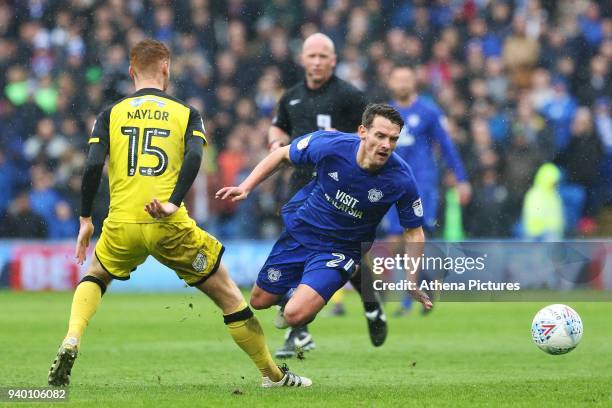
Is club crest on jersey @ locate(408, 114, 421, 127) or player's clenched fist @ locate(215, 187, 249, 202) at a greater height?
club crest on jersey @ locate(408, 114, 421, 127)

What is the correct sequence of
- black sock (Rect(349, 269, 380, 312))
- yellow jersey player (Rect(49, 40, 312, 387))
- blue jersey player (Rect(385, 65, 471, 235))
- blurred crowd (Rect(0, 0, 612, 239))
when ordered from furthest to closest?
blurred crowd (Rect(0, 0, 612, 239)) → blue jersey player (Rect(385, 65, 471, 235)) → black sock (Rect(349, 269, 380, 312)) → yellow jersey player (Rect(49, 40, 312, 387))

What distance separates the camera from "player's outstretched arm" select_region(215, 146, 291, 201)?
25.3 feet

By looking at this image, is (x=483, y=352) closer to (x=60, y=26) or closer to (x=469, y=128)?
(x=469, y=128)

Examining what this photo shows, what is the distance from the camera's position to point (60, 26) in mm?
21281

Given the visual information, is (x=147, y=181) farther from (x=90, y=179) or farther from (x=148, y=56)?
(x=148, y=56)

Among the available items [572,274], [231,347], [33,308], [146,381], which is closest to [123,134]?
[146,381]

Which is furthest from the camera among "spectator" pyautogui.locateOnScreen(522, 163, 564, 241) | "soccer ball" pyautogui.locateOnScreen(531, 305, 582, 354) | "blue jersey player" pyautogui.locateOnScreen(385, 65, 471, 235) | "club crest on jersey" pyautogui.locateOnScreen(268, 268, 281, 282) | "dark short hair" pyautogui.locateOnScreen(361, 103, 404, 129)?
"spectator" pyautogui.locateOnScreen(522, 163, 564, 241)

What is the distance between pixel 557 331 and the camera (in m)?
8.58

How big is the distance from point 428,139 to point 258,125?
20.3 ft

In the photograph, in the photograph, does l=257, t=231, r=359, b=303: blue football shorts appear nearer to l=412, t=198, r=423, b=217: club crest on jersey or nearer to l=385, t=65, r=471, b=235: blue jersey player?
l=412, t=198, r=423, b=217: club crest on jersey

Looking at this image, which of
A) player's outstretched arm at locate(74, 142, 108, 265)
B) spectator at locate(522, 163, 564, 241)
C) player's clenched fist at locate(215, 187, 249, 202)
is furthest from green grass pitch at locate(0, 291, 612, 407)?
spectator at locate(522, 163, 564, 241)

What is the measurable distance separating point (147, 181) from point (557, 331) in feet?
10.7

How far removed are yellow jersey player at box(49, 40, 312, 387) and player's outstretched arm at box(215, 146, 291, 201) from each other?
0.32m

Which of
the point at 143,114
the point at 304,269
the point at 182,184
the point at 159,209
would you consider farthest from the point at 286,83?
the point at 159,209
